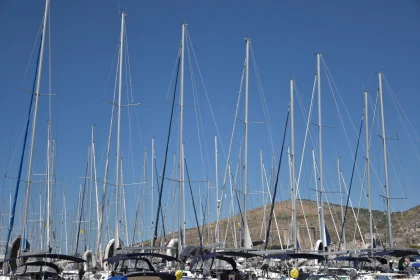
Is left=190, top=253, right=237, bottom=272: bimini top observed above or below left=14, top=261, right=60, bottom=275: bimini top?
above

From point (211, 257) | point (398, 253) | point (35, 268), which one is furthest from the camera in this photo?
point (398, 253)

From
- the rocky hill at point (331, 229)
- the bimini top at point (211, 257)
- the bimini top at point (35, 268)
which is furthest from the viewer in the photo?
the rocky hill at point (331, 229)

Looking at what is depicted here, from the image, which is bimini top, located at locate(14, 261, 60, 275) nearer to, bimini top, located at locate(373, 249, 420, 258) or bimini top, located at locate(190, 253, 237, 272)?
bimini top, located at locate(190, 253, 237, 272)

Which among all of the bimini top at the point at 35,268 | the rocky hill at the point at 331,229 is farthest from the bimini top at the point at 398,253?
the rocky hill at the point at 331,229

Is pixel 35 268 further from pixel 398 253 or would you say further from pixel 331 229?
pixel 331 229

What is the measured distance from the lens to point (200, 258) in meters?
34.4

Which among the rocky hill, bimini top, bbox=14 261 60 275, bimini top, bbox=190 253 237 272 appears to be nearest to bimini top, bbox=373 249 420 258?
bimini top, bbox=190 253 237 272

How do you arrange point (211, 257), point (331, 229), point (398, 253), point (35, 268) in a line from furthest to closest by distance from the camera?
point (331, 229) → point (398, 253) → point (211, 257) → point (35, 268)

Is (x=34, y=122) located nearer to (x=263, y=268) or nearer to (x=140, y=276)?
(x=140, y=276)

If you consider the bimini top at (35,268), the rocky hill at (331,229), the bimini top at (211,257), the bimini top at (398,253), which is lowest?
the bimini top at (35,268)

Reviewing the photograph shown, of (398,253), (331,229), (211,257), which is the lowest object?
(211,257)

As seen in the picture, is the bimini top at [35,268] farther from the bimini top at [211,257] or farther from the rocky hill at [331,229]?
the rocky hill at [331,229]

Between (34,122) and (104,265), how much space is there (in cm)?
1374

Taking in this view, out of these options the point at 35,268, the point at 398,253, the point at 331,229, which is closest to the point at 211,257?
the point at 35,268
